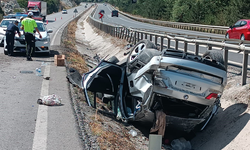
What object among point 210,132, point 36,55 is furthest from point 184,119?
point 36,55

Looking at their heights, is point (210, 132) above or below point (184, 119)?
below

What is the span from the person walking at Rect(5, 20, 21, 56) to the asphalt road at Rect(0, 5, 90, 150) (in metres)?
3.92

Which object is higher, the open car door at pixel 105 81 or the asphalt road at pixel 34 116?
the open car door at pixel 105 81

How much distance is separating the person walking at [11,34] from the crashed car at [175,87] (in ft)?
27.0

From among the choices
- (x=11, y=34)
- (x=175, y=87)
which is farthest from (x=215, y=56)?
(x=11, y=34)

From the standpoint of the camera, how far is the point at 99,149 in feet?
18.3

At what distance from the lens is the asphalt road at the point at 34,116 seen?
5590 millimetres

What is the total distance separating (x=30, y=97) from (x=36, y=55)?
856 cm

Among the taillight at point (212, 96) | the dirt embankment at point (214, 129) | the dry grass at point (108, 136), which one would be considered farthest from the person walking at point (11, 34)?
the taillight at point (212, 96)

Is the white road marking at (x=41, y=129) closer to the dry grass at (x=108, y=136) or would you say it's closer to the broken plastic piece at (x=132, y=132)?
the dry grass at (x=108, y=136)

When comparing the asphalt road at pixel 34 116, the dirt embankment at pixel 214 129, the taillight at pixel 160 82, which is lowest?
the dirt embankment at pixel 214 129

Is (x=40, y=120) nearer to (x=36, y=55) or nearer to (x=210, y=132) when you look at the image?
(x=210, y=132)

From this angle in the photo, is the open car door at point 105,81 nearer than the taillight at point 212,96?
No

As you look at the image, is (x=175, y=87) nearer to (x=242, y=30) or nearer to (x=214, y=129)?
(x=214, y=129)
